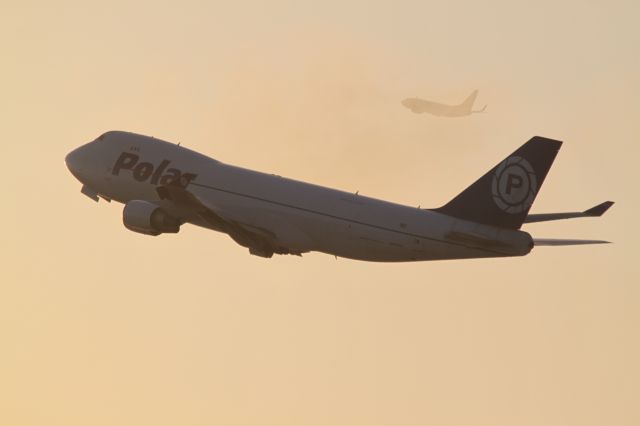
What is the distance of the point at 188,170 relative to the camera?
81.6m

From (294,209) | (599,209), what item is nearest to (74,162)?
(294,209)

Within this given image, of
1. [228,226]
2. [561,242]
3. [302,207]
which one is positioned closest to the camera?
[561,242]

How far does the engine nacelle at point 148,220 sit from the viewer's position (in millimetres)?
78875

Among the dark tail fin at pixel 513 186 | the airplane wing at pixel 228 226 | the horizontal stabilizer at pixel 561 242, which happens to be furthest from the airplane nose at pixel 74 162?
the horizontal stabilizer at pixel 561 242

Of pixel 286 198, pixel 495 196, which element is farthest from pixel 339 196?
pixel 495 196

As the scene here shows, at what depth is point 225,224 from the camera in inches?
3081

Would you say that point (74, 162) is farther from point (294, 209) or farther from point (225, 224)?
point (294, 209)

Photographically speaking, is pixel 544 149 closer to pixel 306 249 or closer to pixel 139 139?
pixel 306 249

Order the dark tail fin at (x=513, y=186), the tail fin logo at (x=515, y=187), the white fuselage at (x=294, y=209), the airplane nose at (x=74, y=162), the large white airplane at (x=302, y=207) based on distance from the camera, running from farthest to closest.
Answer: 1. the airplane nose at (x=74, y=162)
2. the white fuselage at (x=294, y=209)
3. the large white airplane at (x=302, y=207)
4. the tail fin logo at (x=515, y=187)
5. the dark tail fin at (x=513, y=186)

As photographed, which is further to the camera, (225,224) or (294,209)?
(225,224)

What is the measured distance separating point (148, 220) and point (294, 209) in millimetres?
7410

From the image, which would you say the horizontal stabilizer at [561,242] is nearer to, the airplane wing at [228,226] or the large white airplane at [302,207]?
the large white airplane at [302,207]

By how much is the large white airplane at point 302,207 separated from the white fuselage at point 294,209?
5 cm

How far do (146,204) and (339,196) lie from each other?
33.0ft
